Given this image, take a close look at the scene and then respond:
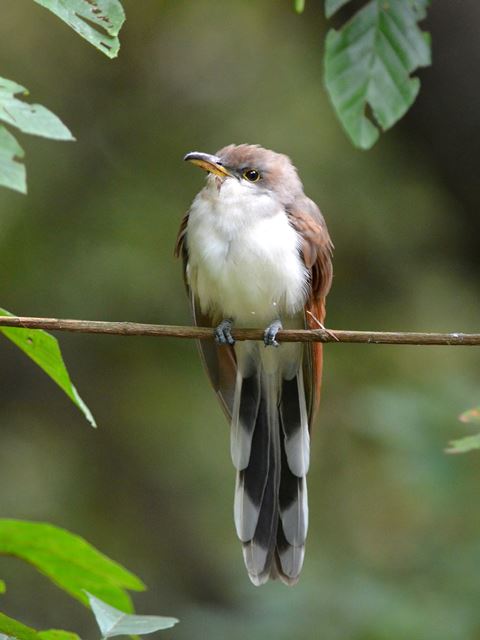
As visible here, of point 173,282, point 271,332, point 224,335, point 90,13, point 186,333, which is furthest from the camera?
point 173,282

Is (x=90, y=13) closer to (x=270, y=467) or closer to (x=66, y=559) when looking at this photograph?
(x=66, y=559)

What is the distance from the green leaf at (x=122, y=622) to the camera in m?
2.14

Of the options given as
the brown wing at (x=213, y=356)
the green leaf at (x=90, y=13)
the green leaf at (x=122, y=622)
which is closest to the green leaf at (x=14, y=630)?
the green leaf at (x=122, y=622)

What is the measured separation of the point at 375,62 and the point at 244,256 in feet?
2.63

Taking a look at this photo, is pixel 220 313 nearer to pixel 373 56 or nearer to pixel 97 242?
pixel 373 56

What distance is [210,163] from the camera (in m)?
3.89

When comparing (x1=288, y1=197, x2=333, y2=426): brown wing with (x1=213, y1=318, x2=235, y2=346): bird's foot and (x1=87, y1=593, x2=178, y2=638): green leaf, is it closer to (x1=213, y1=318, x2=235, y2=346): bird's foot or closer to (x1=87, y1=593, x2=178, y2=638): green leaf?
(x1=213, y1=318, x2=235, y2=346): bird's foot

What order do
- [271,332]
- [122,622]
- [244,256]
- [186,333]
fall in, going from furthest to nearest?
[244,256] → [271,332] → [186,333] → [122,622]

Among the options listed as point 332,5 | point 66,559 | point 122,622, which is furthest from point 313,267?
point 122,622

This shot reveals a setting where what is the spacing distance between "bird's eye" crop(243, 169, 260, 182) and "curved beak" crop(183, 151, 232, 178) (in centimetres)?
7

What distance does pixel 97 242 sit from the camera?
650 centimetres

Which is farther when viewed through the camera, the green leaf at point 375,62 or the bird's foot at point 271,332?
the green leaf at point 375,62

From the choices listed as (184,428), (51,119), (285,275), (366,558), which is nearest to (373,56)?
(285,275)

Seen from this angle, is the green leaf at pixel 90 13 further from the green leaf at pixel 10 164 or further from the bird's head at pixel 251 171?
A: the bird's head at pixel 251 171
